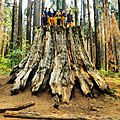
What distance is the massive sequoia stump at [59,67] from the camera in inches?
312

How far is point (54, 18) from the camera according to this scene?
11742 mm

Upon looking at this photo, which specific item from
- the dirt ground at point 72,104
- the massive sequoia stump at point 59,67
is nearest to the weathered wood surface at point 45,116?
the dirt ground at point 72,104

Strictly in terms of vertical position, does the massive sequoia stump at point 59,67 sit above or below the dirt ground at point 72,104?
above

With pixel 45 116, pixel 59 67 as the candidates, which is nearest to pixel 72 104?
pixel 59 67

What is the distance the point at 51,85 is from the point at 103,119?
2836 mm

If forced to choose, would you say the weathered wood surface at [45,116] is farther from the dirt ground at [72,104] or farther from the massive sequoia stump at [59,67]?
the massive sequoia stump at [59,67]

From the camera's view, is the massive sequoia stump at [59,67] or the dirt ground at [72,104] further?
the massive sequoia stump at [59,67]

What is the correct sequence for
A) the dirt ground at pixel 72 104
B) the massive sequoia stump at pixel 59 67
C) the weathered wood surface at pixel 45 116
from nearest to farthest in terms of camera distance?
the weathered wood surface at pixel 45 116 → the dirt ground at pixel 72 104 → the massive sequoia stump at pixel 59 67

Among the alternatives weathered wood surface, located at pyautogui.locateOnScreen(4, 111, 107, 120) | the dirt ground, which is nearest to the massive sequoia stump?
the dirt ground

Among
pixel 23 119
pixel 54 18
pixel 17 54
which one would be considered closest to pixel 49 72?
pixel 23 119

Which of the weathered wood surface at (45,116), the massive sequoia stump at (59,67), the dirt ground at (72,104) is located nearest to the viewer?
the weathered wood surface at (45,116)

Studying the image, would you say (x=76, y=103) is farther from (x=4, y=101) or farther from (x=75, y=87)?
(x=4, y=101)

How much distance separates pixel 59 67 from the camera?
8.33 meters

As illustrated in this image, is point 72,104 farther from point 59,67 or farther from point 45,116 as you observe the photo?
point 45,116
